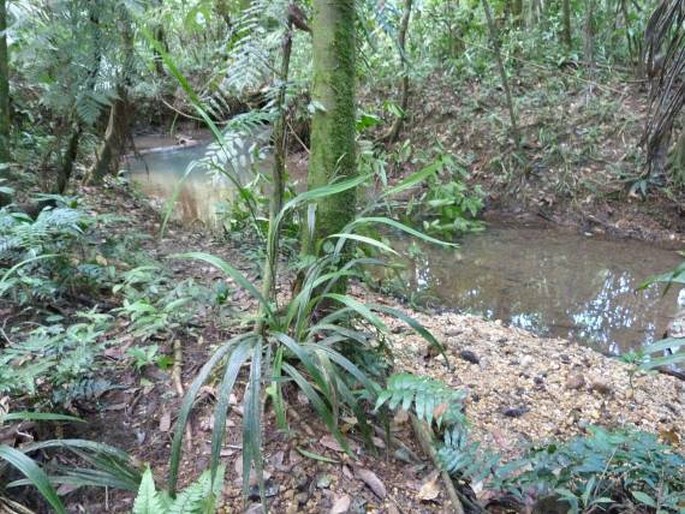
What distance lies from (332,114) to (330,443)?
1174 mm

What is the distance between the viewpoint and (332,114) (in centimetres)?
197

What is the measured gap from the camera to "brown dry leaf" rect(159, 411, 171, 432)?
1635mm

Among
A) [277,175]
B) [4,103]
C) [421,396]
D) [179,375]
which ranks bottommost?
[179,375]

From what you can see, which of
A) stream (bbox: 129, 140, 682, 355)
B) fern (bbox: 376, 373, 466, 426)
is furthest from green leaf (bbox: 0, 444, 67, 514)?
stream (bbox: 129, 140, 682, 355)

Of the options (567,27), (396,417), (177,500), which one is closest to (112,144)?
(396,417)

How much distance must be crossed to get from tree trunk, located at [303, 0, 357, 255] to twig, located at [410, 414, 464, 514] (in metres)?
0.72

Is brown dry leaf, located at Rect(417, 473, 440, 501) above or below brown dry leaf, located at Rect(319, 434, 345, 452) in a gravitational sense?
below

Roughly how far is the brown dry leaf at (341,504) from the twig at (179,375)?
1.53ft

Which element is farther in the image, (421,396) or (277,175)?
(277,175)

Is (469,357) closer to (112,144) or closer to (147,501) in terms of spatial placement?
(147,501)

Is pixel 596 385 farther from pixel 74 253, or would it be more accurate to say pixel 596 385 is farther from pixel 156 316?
pixel 74 253

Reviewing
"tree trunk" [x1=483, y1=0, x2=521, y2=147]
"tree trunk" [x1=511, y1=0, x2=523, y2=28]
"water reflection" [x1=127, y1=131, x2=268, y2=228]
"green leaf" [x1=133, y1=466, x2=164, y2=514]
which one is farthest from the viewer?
"tree trunk" [x1=511, y1=0, x2=523, y2=28]

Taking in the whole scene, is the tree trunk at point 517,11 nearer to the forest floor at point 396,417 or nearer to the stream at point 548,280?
the forest floor at point 396,417

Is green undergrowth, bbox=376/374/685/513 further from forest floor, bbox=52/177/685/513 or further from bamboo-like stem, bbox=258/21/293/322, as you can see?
bamboo-like stem, bbox=258/21/293/322
